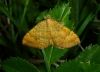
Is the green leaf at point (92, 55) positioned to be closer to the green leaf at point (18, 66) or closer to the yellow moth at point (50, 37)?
the yellow moth at point (50, 37)

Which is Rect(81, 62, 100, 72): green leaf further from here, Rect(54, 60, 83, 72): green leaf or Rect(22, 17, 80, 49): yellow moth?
Rect(22, 17, 80, 49): yellow moth

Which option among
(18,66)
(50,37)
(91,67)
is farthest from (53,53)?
(91,67)

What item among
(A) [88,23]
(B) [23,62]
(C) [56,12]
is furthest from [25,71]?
(A) [88,23]

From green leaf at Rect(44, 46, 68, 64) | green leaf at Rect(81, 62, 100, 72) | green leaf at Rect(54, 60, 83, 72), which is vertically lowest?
green leaf at Rect(44, 46, 68, 64)

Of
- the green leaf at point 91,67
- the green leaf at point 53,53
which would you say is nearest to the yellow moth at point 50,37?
the green leaf at point 53,53

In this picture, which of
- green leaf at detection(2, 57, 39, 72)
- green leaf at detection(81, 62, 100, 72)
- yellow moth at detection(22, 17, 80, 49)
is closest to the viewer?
green leaf at detection(81, 62, 100, 72)

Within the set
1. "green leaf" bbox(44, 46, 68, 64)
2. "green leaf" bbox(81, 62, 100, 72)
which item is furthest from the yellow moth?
"green leaf" bbox(81, 62, 100, 72)

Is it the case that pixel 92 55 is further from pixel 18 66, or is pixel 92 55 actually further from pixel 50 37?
pixel 18 66

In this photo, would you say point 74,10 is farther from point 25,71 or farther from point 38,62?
point 25,71
